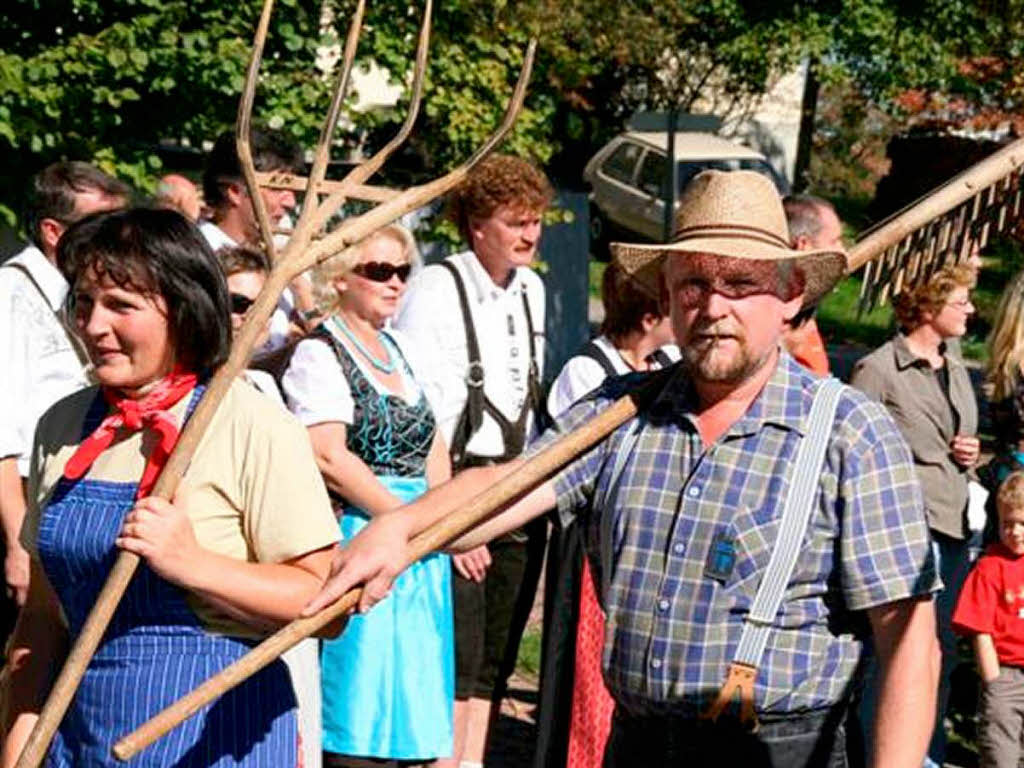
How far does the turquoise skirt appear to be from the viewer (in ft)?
20.0

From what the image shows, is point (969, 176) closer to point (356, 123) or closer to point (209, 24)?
point (209, 24)

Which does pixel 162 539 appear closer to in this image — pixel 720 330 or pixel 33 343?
pixel 720 330

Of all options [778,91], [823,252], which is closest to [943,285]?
[823,252]

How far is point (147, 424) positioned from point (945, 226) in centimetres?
172

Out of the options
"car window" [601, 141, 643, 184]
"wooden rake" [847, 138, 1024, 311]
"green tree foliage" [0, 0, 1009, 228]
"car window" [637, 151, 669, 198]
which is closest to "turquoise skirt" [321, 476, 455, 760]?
"wooden rake" [847, 138, 1024, 311]

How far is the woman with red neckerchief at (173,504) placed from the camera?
3775 mm

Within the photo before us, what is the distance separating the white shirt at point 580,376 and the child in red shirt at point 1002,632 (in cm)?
140

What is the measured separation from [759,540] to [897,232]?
2.60 ft

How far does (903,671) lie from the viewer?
12.5 ft

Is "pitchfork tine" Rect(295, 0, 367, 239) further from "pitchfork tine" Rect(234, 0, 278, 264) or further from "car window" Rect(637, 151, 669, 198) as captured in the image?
"car window" Rect(637, 151, 669, 198)

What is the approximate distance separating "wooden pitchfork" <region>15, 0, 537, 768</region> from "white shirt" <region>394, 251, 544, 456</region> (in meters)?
2.32

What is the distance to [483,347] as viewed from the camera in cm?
680

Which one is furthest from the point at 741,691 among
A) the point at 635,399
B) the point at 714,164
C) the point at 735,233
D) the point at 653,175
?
the point at 653,175

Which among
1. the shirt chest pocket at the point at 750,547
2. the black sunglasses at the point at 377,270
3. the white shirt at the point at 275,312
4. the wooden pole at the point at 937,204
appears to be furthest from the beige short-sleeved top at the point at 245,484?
the white shirt at the point at 275,312
